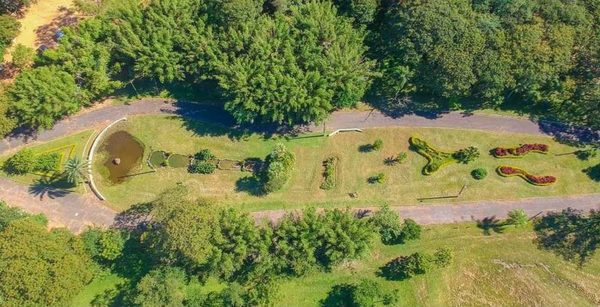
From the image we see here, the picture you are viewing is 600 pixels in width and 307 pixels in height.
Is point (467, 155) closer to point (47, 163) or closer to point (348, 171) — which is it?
point (348, 171)

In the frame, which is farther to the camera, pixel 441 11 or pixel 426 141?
pixel 426 141

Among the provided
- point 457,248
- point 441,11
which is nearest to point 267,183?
point 457,248

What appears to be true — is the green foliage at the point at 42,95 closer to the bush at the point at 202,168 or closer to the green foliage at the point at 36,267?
the green foliage at the point at 36,267

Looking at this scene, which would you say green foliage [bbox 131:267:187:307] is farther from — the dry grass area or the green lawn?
the dry grass area

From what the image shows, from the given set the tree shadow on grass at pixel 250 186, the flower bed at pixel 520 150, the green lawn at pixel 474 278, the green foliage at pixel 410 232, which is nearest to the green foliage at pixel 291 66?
the tree shadow on grass at pixel 250 186

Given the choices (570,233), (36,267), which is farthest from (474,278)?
(36,267)

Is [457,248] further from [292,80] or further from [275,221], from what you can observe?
[292,80]

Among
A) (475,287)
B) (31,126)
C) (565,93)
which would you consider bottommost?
(475,287)
